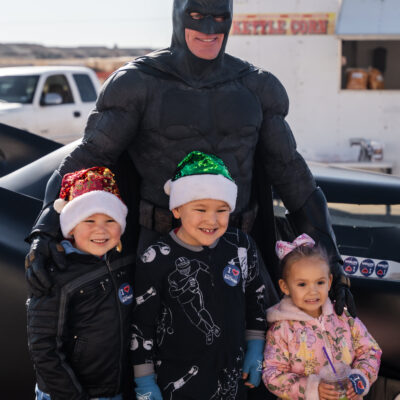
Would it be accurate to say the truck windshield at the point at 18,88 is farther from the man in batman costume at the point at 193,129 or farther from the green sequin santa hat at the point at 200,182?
the green sequin santa hat at the point at 200,182

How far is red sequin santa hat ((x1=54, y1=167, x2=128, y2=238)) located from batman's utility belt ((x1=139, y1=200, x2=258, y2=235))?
34 centimetres

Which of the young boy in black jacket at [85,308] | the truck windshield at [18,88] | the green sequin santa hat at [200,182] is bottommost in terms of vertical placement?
the young boy in black jacket at [85,308]

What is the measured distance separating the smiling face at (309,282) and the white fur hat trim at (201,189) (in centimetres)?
32

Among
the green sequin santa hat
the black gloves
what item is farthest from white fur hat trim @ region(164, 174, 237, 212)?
the black gloves

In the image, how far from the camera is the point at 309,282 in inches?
79.6

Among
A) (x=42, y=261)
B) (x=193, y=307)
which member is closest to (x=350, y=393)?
(x=193, y=307)

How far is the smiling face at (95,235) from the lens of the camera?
6.10ft

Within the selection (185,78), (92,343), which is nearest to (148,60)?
(185,78)

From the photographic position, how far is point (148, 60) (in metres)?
2.33

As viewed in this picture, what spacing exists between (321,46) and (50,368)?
6.67 m

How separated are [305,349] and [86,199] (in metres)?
0.87

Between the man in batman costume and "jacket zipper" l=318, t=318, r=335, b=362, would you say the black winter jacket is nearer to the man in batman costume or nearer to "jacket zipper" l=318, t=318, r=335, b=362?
the man in batman costume

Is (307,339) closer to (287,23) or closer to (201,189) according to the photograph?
(201,189)

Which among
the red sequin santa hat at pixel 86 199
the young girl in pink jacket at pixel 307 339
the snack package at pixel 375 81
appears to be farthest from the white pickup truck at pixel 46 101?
the young girl in pink jacket at pixel 307 339
